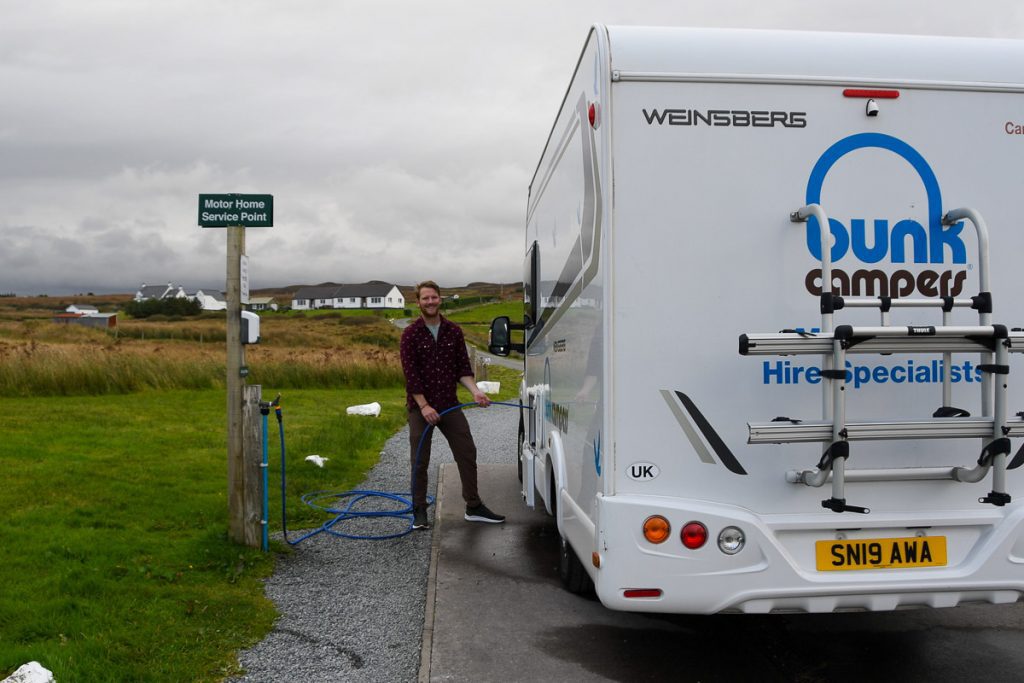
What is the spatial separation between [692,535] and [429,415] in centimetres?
338

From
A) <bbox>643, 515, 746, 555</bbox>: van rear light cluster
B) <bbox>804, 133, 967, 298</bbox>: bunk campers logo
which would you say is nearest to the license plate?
<bbox>643, 515, 746, 555</bbox>: van rear light cluster

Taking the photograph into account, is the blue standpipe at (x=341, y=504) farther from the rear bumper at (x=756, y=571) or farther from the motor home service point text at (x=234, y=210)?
the rear bumper at (x=756, y=571)

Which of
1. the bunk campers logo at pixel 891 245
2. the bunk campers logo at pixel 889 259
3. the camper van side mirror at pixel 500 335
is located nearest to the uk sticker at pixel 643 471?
the bunk campers logo at pixel 889 259

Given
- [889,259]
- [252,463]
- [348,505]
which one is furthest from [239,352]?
[889,259]

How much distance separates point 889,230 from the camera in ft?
12.4

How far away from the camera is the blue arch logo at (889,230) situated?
3.75 meters

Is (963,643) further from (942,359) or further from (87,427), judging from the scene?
(87,427)

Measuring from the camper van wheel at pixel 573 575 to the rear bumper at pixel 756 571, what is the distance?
1.60 meters

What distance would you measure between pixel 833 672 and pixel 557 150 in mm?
3205

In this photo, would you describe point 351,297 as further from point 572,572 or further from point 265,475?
point 572,572

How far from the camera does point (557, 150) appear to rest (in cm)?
512

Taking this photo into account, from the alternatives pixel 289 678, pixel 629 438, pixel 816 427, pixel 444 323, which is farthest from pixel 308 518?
pixel 816 427

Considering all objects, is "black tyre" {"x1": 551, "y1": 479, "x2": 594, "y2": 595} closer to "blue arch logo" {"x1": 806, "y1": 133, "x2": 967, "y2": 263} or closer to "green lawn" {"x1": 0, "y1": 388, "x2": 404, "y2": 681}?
"green lawn" {"x1": 0, "y1": 388, "x2": 404, "y2": 681}

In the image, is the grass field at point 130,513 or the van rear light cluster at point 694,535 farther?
the grass field at point 130,513
